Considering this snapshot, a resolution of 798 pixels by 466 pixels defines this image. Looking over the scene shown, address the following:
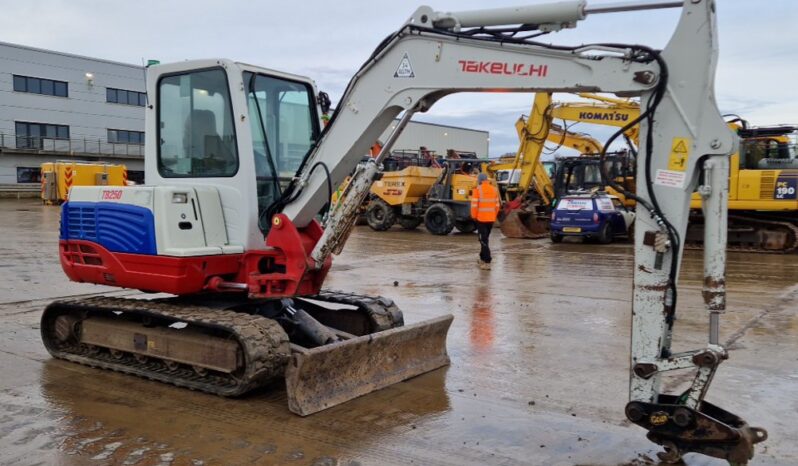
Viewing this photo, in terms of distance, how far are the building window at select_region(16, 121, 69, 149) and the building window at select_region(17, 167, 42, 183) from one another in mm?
1470

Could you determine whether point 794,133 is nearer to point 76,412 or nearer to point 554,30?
point 554,30

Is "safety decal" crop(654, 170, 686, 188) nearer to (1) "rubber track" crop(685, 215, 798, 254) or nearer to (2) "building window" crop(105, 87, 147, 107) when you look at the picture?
(1) "rubber track" crop(685, 215, 798, 254)

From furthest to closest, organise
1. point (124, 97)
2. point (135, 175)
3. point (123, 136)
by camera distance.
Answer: point (124, 97)
point (123, 136)
point (135, 175)

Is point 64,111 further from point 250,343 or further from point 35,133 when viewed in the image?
point 250,343

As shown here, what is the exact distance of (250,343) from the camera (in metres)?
5.27

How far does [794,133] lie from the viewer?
1698 centimetres

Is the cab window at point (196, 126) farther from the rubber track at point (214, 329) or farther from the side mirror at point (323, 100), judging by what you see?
the rubber track at point (214, 329)

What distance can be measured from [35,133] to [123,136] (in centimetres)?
620

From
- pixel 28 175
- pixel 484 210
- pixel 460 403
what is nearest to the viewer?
pixel 460 403

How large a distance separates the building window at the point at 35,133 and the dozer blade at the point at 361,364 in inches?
1819

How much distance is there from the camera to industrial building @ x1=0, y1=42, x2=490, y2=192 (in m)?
45.1

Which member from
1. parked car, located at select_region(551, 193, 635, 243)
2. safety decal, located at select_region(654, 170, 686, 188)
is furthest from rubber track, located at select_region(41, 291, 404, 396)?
parked car, located at select_region(551, 193, 635, 243)

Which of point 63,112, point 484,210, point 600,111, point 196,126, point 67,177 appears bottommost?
point 484,210

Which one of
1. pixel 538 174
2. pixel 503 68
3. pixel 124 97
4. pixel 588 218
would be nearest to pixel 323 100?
pixel 503 68
